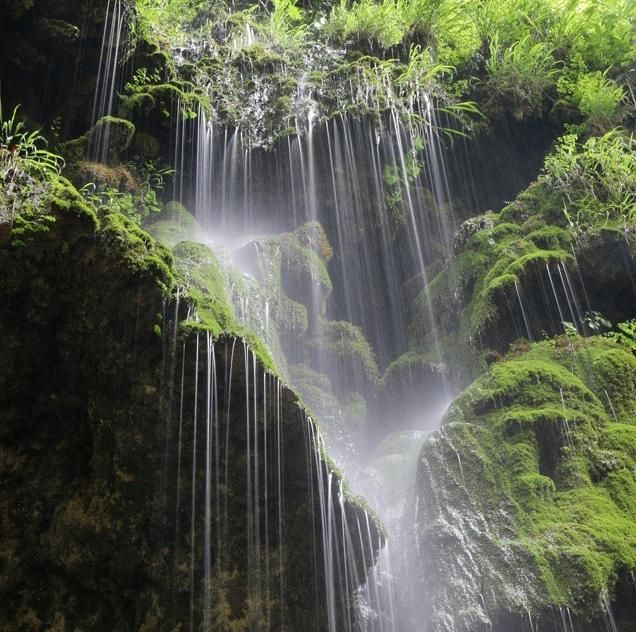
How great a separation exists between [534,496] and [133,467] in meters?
3.59

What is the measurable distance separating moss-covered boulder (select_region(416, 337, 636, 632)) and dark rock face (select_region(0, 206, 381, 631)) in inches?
49.1

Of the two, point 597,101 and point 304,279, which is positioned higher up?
point 597,101

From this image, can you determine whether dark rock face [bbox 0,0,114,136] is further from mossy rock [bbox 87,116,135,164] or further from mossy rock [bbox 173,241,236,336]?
mossy rock [bbox 173,241,236,336]

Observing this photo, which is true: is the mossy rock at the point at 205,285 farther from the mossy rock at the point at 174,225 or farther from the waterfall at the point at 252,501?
the mossy rock at the point at 174,225

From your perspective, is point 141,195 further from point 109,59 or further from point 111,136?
point 109,59

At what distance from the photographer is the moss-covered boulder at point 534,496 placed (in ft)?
15.2

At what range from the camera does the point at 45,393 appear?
14.6 ft

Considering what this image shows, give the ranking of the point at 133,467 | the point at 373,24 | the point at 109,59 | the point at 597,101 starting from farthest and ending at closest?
the point at 373,24
the point at 597,101
the point at 109,59
the point at 133,467

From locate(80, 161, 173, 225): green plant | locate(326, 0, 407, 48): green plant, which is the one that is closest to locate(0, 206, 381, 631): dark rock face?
locate(80, 161, 173, 225): green plant

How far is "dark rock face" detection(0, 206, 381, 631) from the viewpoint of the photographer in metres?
4.20

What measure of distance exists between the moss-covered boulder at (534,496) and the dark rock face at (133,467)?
1.25 m

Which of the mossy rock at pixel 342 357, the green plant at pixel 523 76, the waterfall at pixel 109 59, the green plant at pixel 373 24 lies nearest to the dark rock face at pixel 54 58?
the waterfall at pixel 109 59

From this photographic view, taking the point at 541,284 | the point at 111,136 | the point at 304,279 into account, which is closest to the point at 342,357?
the point at 304,279

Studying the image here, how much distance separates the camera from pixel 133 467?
429 cm
